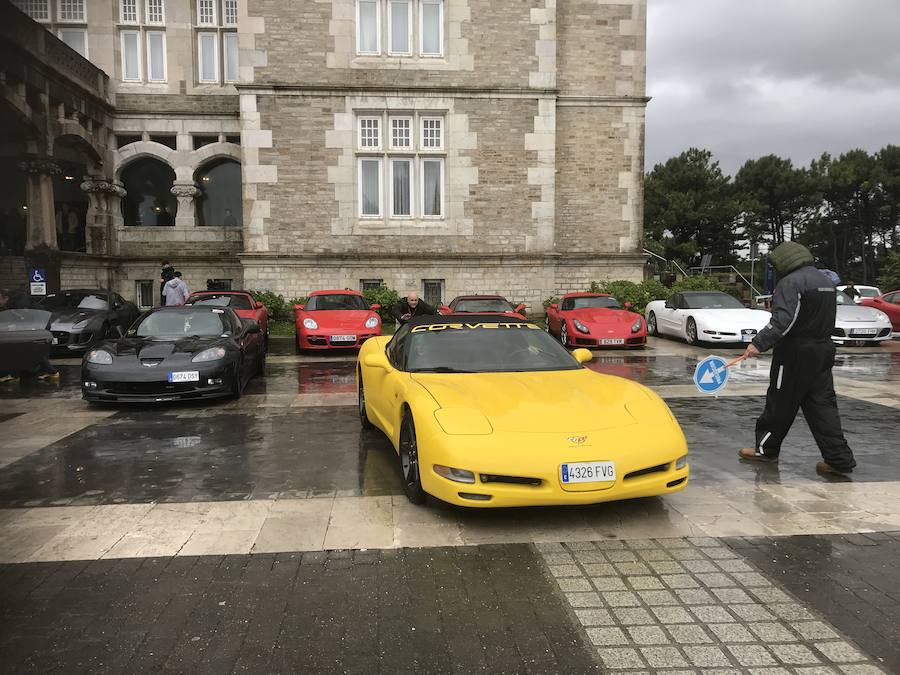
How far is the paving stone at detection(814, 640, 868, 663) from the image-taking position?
2674 millimetres

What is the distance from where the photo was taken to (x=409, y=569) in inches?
141

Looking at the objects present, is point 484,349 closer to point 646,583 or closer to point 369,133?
point 646,583

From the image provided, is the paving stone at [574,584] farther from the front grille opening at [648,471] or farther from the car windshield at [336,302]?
the car windshield at [336,302]

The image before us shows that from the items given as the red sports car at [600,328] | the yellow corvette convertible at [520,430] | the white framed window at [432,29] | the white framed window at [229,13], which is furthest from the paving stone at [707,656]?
the white framed window at [229,13]

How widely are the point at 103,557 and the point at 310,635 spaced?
1623 mm

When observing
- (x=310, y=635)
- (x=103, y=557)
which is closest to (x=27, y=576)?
(x=103, y=557)

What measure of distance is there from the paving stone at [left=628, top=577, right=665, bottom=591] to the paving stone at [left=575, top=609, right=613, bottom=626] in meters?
0.33

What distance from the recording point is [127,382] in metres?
8.10

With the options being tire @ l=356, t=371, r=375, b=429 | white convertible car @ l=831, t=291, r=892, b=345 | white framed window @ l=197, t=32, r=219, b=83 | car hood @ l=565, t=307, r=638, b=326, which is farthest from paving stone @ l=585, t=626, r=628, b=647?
white framed window @ l=197, t=32, r=219, b=83

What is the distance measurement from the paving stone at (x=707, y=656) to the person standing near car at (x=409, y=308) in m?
8.76

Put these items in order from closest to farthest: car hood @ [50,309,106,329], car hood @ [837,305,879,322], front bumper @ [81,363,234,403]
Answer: front bumper @ [81,363,234,403], car hood @ [50,309,106,329], car hood @ [837,305,879,322]

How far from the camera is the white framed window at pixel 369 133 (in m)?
19.5

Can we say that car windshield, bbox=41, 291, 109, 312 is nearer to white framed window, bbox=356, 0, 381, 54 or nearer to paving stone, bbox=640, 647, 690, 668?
white framed window, bbox=356, 0, 381, 54

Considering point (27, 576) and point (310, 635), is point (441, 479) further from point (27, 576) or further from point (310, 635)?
point (27, 576)
